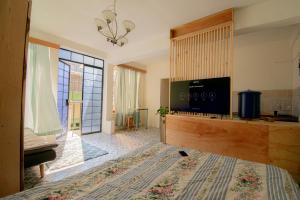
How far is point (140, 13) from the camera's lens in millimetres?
2547

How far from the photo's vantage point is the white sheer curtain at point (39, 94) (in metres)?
3.18

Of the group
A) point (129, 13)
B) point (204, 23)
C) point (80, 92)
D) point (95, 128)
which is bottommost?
point (95, 128)

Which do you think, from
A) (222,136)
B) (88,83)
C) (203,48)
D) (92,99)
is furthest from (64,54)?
(222,136)

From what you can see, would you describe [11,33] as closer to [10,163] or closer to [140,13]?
[10,163]

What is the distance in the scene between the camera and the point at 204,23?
8.62 ft

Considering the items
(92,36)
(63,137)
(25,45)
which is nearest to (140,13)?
(92,36)

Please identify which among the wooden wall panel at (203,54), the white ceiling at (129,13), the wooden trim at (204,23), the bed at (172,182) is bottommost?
the bed at (172,182)

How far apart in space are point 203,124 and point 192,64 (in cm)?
113

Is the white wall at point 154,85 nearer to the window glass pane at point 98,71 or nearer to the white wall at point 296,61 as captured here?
the window glass pane at point 98,71

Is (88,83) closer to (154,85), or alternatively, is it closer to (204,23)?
(154,85)

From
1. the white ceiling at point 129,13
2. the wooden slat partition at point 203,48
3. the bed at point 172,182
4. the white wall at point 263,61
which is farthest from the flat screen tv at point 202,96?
the white wall at point 263,61

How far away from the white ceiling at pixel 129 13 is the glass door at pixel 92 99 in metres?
1.47

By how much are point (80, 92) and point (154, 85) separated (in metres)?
2.73

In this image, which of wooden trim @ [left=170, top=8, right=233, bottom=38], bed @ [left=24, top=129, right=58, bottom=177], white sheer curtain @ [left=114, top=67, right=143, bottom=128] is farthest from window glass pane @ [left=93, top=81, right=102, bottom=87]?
wooden trim @ [left=170, top=8, right=233, bottom=38]
